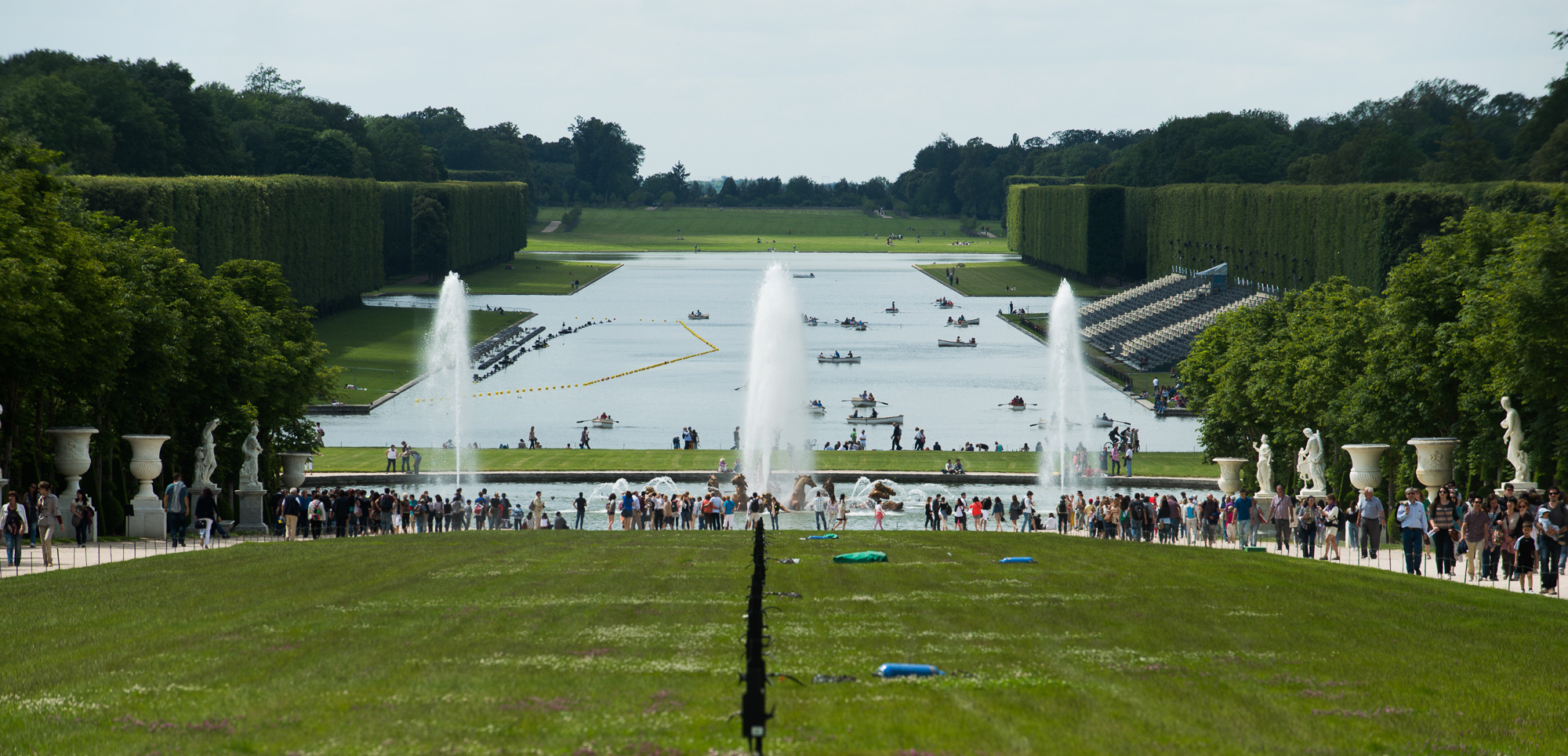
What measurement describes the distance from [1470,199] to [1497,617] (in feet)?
197

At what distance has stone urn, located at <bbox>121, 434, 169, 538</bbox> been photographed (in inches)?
1249

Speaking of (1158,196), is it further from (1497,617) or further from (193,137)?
(1497,617)

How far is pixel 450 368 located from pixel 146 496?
152 ft

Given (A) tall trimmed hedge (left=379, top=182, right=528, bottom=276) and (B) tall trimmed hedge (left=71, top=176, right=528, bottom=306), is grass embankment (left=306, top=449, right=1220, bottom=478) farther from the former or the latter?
(A) tall trimmed hedge (left=379, top=182, right=528, bottom=276)

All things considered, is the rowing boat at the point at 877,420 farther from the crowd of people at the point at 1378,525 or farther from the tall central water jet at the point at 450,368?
the crowd of people at the point at 1378,525

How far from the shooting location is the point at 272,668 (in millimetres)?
13430

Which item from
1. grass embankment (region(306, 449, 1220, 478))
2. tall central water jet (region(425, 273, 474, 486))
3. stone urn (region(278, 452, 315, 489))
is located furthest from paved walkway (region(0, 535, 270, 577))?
grass embankment (region(306, 449, 1220, 478))

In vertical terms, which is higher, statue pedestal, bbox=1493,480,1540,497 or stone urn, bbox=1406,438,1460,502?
stone urn, bbox=1406,438,1460,502

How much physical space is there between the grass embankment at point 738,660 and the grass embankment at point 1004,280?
108830mm

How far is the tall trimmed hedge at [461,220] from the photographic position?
13350cm

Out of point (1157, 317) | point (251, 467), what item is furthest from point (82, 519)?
point (1157, 317)

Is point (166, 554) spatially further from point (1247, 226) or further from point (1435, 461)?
point (1247, 226)

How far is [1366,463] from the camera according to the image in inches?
1303

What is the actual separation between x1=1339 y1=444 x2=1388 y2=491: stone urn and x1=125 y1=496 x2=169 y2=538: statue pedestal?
24.5 meters
